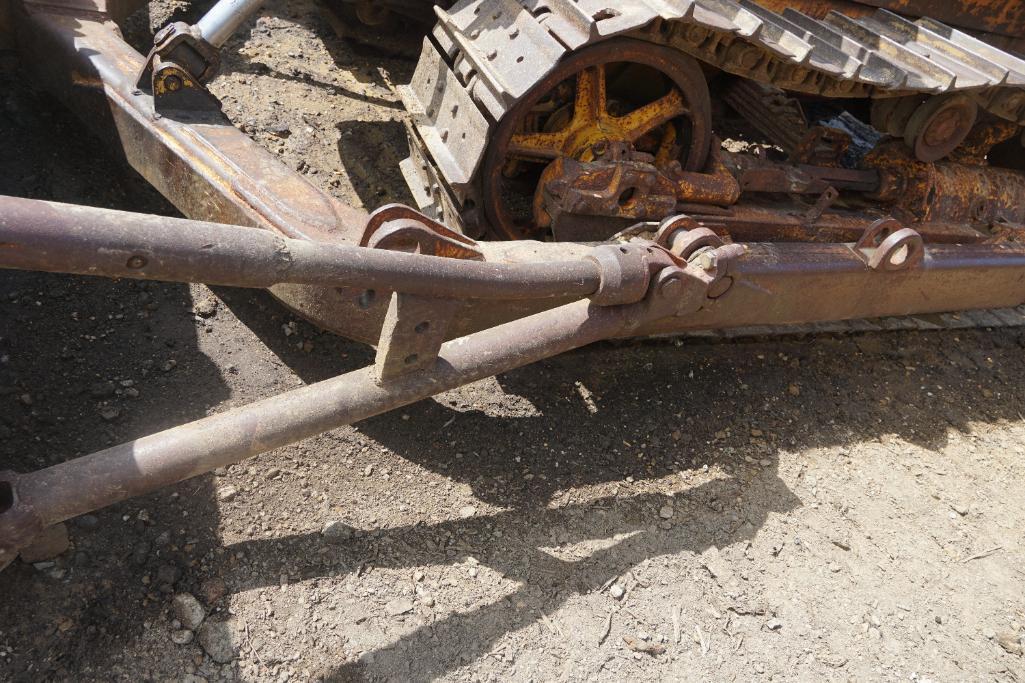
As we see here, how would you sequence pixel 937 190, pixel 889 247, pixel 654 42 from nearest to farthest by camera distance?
pixel 654 42 < pixel 889 247 < pixel 937 190

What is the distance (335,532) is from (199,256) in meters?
1.11

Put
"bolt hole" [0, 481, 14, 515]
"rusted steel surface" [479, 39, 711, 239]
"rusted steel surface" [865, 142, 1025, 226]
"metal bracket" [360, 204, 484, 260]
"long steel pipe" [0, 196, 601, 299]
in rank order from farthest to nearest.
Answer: "rusted steel surface" [865, 142, 1025, 226], "rusted steel surface" [479, 39, 711, 239], "metal bracket" [360, 204, 484, 260], "bolt hole" [0, 481, 14, 515], "long steel pipe" [0, 196, 601, 299]

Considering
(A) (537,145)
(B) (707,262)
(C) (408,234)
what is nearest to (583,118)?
(A) (537,145)

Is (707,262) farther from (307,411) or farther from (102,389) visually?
(102,389)

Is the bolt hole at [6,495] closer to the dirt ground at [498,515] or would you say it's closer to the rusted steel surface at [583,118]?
the dirt ground at [498,515]

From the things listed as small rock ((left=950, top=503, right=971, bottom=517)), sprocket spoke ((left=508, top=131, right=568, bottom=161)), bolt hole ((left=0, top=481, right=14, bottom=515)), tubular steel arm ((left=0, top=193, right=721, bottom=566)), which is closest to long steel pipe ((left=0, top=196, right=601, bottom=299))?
tubular steel arm ((left=0, top=193, right=721, bottom=566))

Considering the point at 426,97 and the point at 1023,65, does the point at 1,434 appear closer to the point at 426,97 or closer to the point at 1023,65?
the point at 426,97

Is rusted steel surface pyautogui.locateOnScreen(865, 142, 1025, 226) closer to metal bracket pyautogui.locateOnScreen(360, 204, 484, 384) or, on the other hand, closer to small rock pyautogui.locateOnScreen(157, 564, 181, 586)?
metal bracket pyautogui.locateOnScreen(360, 204, 484, 384)

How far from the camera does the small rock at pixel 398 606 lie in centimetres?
221

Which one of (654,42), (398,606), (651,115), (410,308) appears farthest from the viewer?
(651,115)

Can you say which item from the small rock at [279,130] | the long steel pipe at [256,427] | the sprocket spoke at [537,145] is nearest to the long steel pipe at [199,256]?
the long steel pipe at [256,427]

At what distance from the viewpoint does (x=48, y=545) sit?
200 centimetres

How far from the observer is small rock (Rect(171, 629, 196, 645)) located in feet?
6.57

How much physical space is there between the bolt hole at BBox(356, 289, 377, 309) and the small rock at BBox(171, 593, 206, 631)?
88 centimetres
